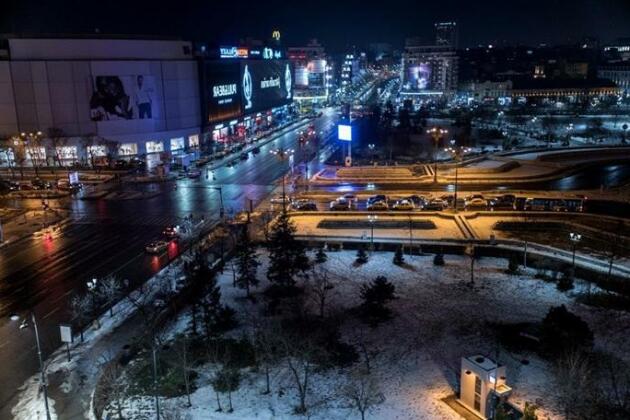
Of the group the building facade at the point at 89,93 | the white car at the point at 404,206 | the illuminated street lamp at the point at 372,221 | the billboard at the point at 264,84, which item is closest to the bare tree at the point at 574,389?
the illuminated street lamp at the point at 372,221

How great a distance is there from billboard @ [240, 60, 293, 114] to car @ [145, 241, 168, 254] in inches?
2329

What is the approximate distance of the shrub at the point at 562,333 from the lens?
2239cm

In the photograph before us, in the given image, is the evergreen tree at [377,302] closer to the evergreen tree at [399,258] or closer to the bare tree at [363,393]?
the bare tree at [363,393]

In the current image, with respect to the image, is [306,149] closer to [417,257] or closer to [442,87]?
[417,257]

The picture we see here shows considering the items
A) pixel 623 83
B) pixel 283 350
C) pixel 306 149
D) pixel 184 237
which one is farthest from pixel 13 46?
pixel 623 83

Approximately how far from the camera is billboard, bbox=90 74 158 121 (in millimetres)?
68875

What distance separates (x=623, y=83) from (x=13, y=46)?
6466 inches

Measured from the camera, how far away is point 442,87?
7515 inches

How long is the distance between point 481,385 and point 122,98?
61574mm

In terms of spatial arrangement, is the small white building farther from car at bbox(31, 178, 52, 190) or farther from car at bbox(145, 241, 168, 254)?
car at bbox(31, 178, 52, 190)

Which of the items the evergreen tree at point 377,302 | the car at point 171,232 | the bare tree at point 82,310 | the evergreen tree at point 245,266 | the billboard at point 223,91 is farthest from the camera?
the billboard at point 223,91

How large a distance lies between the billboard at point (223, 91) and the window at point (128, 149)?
41.6 feet

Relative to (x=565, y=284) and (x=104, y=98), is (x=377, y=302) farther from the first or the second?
(x=104, y=98)

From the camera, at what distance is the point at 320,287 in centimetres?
2822
